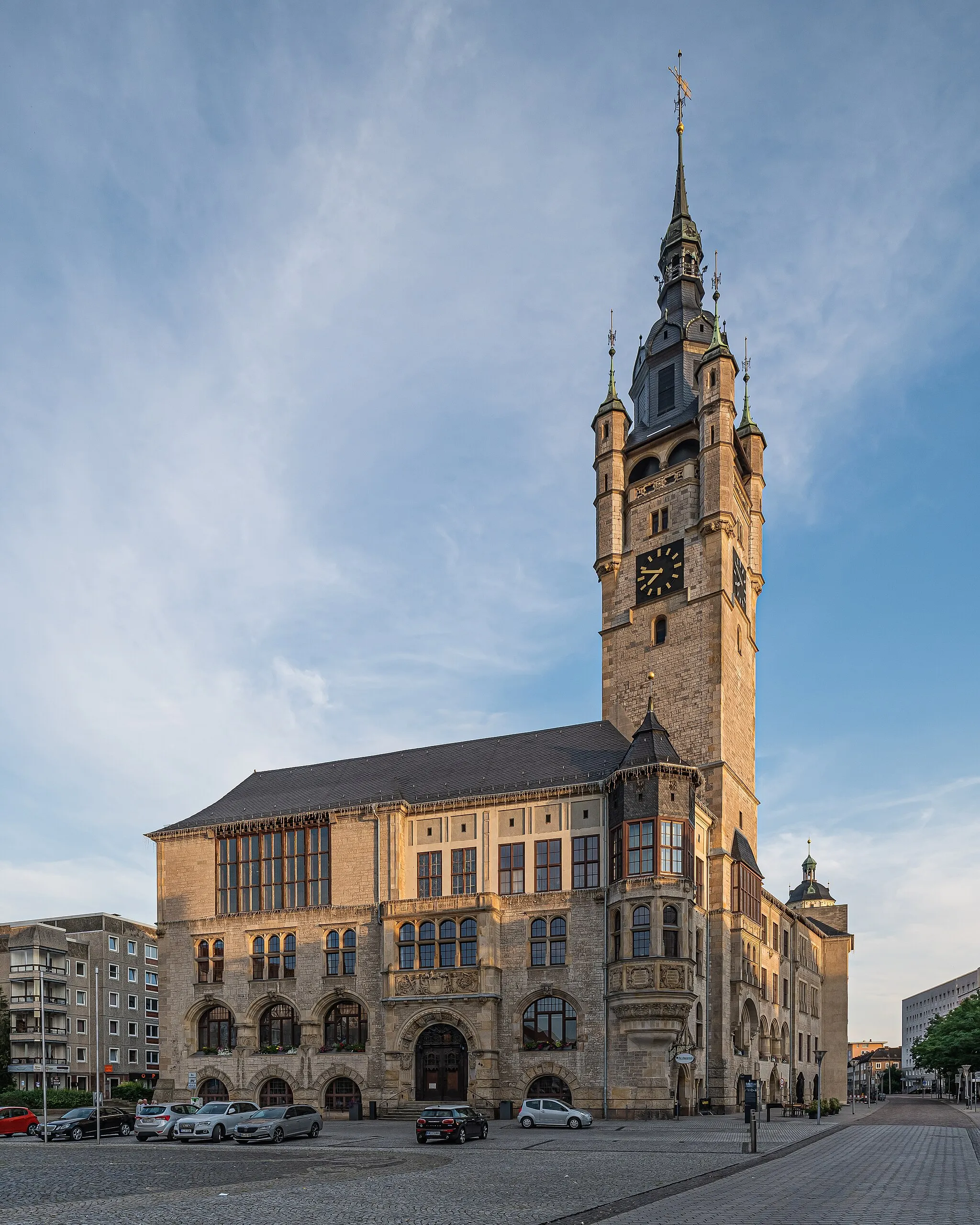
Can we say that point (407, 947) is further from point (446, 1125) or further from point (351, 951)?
point (446, 1125)

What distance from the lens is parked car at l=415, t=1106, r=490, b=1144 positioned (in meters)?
34.7

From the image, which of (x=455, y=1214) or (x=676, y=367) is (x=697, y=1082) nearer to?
(x=455, y=1214)

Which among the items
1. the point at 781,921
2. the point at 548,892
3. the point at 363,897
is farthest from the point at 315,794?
the point at 781,921

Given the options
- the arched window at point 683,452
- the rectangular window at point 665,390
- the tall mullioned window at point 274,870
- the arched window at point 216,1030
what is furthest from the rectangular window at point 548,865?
the rectangular window at point 665,390

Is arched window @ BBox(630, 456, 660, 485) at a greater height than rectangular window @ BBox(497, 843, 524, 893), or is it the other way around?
arched window @ BBox(630, 456, 660, 485)

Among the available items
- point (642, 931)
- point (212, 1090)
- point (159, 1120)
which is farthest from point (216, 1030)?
point (642, 931)

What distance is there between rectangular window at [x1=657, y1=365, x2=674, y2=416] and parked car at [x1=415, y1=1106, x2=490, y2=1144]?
45.5m

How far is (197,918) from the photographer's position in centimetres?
6066

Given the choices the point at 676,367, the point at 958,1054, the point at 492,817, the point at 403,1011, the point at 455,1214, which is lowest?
the point at 958,1054

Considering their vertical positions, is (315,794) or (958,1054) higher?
(315,794)

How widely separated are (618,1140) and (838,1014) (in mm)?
59091

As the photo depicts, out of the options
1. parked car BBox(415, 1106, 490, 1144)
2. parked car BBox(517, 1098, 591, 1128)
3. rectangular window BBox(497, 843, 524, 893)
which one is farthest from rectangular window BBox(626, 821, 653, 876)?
parked car BBox(415, 1106, 490, 1144)

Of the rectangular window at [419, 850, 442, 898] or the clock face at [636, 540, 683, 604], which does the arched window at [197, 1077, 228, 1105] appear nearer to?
the rectangular window at [419, 850, 442, 898]

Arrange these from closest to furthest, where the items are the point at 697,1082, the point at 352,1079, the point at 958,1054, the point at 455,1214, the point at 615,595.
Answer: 1. the point at 455,1214
2. the point at 697,1082
3. the point at 352,1079
4. the point at 615,595
5. the point at 958,1054
